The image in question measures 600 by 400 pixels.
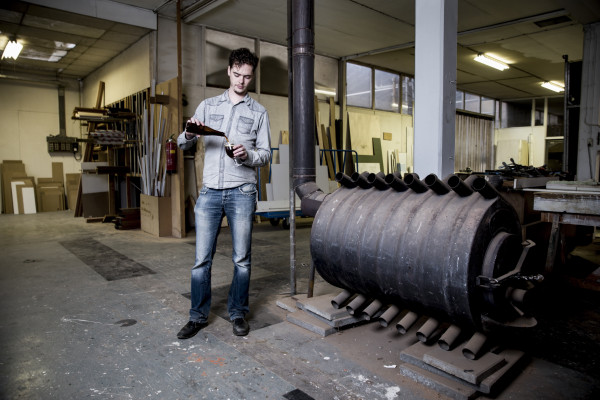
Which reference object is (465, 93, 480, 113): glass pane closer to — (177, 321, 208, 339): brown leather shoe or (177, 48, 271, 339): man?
(177, 48, 271, 339): man

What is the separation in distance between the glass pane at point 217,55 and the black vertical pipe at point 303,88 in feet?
14.6

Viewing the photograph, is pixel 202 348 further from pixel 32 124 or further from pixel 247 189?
pixel 32 124

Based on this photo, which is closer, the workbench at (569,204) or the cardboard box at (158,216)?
the workbench at (569,204)

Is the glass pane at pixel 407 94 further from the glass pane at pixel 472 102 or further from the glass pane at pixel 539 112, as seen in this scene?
the glass pane at pixel 539 112

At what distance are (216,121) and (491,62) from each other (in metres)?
9.17

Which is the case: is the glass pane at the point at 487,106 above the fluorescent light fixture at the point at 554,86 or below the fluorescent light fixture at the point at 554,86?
below

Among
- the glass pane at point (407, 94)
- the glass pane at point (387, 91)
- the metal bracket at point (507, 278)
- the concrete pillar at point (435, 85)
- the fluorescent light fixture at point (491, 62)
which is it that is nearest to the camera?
the metal bracket at point (507, 278)

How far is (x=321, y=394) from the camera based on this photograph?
1898mm

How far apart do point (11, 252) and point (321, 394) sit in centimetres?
493

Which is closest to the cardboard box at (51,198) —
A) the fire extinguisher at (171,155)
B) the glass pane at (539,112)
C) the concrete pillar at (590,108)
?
the fire extinguisher at (171,155)

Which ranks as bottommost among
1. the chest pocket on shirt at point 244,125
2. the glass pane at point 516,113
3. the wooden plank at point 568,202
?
the wooden plank at point 568,202

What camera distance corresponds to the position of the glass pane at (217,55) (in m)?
7.16

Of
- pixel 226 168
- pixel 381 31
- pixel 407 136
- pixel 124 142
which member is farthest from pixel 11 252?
pixel 407 136

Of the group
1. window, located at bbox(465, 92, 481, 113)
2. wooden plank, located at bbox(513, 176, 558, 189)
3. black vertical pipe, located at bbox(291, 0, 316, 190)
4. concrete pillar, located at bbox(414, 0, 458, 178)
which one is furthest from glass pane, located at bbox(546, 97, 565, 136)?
black vertical pipe, located at bbox(291, 0, 316, 190)
